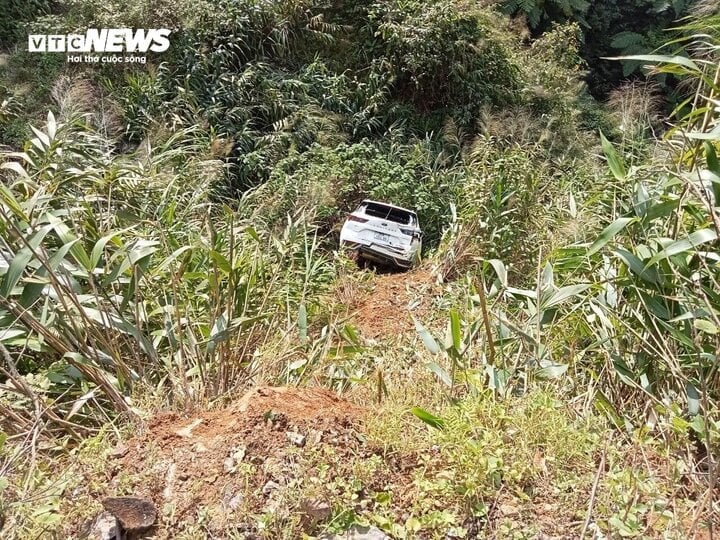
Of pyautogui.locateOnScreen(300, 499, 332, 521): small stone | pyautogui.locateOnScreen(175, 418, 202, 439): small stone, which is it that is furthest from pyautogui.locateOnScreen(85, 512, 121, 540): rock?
pyautogui.locateOnScreen(300, 499, 332, 521): small stone

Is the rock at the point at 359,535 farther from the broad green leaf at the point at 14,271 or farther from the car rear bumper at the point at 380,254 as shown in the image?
the car rear bumper at the point at 380,254

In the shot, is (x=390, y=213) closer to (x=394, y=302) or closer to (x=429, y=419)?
(x=394, y=302)

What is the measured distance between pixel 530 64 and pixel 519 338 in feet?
22.7

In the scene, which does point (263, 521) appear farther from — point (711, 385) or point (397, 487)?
point (711, 385)

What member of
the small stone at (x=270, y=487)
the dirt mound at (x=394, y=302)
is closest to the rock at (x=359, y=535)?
the small stone at (x=270, y=487)

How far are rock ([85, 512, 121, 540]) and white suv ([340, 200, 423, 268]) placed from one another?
146 inches

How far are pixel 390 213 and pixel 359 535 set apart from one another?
4.23 m

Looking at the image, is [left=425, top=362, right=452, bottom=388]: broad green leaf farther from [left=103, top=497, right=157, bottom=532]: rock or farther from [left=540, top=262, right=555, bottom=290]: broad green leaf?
[left=103, top=497, right=157, bottom=532]: rock

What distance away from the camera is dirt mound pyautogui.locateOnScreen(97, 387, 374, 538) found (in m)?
1.77

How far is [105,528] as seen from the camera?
167cm

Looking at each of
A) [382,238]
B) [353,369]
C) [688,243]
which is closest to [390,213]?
[382,238]

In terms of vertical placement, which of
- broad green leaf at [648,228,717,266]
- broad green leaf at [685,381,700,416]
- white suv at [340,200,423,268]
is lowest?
white suv at [340,200,423,268]

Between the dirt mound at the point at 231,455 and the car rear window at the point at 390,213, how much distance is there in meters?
3.62

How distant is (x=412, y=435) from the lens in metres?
2.05
